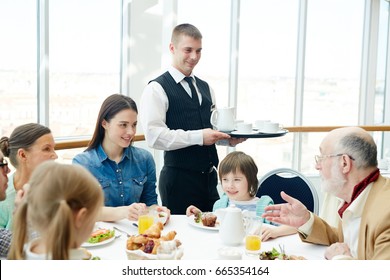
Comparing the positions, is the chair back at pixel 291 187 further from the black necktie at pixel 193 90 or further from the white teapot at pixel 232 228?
the white teapot at pixel 232 228

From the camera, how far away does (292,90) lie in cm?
553

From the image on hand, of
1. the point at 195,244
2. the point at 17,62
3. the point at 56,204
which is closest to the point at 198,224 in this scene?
the point at 195,244

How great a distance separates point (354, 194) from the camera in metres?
1.79

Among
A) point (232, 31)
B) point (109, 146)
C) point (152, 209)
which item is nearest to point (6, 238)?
point (152, 209)

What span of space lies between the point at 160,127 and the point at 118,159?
1.55 feet

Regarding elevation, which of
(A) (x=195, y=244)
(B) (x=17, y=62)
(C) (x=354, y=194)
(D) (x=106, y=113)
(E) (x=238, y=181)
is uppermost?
(B) (x=17, y=62)

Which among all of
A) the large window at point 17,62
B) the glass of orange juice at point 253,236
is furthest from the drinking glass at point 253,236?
the large window at point 17,62

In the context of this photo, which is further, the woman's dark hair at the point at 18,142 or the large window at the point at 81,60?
the large window at the point at 81,60

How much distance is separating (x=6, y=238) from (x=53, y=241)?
0.74 m

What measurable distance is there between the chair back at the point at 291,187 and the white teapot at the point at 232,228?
3.19 feet

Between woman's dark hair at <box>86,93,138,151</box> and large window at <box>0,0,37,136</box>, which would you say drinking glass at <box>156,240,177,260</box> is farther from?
large window at <box>0,0,37,136</box>

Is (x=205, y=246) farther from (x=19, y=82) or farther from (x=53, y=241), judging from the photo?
(x=19, y=82)

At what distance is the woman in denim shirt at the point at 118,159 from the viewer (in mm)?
2443

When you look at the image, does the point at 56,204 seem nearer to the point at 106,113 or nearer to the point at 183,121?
the point at 106,113
